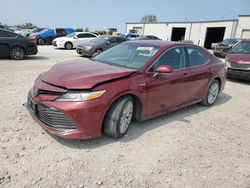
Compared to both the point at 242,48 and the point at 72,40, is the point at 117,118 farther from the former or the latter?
the point at 72,40

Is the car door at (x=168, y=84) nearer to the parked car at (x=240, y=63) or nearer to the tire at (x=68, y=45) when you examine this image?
the parked car at (x=240, y=63)

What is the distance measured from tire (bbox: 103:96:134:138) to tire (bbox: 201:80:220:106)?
8.88 ft

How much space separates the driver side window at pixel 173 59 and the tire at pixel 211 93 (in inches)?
55.7

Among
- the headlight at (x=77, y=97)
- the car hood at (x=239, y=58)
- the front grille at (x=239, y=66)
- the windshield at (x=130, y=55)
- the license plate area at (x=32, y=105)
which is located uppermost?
the windshield at (x=130, y=55)

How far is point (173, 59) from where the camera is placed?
15.6 ft

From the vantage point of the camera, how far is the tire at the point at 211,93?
5918mm

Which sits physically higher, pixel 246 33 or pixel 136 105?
pixel 136 105

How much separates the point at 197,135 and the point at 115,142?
5.05ft

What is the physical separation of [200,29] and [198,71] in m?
34.4

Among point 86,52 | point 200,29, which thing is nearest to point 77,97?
point 86,52

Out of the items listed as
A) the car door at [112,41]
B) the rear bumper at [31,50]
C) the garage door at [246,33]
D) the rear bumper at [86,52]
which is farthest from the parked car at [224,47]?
the rear bumper at [31,50]

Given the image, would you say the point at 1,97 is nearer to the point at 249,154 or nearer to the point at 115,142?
the point at 115,142

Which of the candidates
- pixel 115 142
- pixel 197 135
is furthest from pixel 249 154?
pixel 115 142

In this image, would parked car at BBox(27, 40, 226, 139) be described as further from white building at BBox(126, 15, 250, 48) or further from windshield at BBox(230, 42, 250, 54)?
white building at BBox(126, 15, 250, 48)
